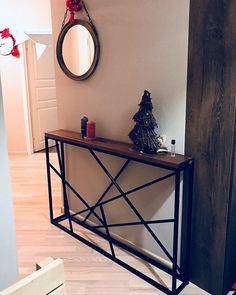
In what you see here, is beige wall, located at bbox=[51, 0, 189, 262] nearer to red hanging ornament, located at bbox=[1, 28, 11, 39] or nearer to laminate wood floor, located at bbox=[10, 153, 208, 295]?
laminate wood floor, located at bbox=[10, 153, 208, 295]

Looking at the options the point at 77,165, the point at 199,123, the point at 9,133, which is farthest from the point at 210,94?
the point at 9,133

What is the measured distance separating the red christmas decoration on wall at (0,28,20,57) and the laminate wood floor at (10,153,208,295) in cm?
236

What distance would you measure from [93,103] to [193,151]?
971mm

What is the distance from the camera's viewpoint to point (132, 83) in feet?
7.16

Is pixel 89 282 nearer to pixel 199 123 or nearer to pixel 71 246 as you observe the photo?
pixel 71 246

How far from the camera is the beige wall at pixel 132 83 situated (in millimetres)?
1913

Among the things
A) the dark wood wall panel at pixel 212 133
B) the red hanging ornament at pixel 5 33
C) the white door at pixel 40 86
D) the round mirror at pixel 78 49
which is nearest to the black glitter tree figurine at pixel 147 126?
the dark wood wall panel at pixel 212 133

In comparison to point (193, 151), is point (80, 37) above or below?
above

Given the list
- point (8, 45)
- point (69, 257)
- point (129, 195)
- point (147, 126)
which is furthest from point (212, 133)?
point (8, 45)

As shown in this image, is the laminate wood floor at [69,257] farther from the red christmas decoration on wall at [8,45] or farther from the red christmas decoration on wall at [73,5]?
the red christmas decoration on wall at [8,45]

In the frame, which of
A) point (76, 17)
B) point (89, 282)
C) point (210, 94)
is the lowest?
point (89, 282)

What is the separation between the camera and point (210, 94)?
1.77 metres

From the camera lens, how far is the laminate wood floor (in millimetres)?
2064

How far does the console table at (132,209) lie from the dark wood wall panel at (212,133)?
0.08 m
